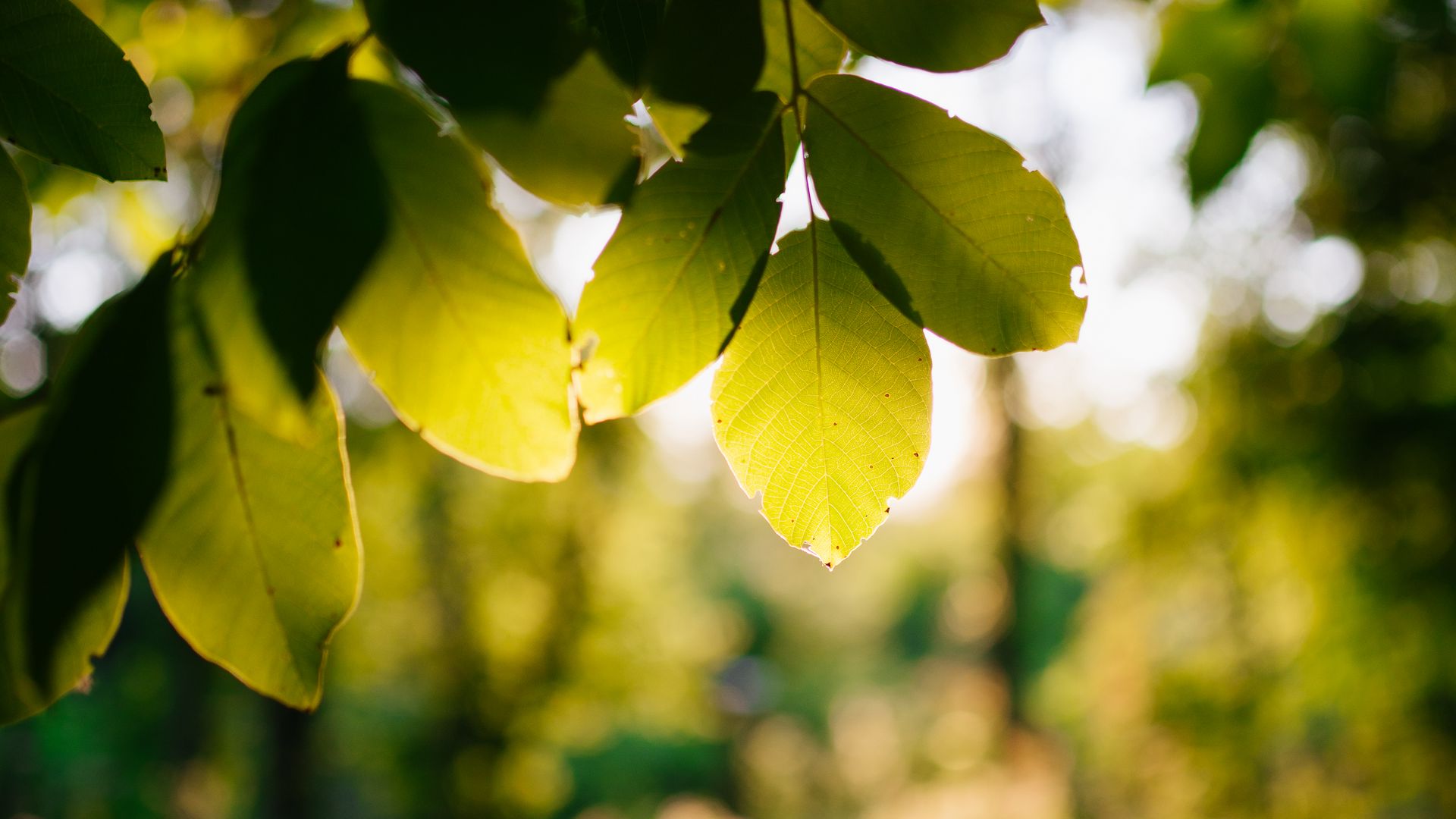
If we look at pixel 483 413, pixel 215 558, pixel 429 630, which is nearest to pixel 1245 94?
pixel 483 413

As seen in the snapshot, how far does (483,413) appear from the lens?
0.44 meters

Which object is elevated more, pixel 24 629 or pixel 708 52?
pixel 708 52

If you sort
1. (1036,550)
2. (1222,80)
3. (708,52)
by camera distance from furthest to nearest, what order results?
1. (1036,550)
2. (1222,80)
3. (708,52)

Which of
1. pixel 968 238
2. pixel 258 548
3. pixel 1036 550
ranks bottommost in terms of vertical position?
pixel 1036 550

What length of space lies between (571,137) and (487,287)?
0.09 meters

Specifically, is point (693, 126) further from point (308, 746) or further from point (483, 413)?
point (308, 746)

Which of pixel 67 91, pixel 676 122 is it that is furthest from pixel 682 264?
pixel 67 91

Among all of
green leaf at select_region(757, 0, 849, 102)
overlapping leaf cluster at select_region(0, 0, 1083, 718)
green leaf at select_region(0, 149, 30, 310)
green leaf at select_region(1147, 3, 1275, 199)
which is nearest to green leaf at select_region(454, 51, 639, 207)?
overlapping leaf cluster at select_region(0, 0, 1083, 718)

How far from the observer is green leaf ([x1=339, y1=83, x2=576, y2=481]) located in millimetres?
415

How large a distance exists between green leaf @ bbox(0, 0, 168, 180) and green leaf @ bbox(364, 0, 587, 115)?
0.29 meters

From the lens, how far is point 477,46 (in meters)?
0.39

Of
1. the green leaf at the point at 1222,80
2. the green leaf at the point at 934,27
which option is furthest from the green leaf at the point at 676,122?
the green leaf at the point at 1222,80

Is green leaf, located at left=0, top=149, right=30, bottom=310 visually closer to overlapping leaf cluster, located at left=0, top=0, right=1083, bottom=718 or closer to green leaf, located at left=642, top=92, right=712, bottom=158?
overlapping leaf cluster, located at left=0, top=0, right=1083, bottom=718

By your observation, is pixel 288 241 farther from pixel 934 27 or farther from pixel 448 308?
pixel 934 27
